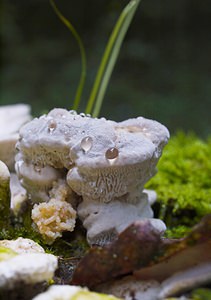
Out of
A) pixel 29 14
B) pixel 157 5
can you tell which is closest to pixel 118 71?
pixel 157 5

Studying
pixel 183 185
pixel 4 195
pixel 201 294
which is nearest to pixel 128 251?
pixel 201 294

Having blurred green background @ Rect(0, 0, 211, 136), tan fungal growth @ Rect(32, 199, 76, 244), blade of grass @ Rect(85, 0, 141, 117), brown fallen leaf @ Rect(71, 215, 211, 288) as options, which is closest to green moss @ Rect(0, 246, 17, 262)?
brown fallen leaf @ Rect(71, 215, 211, 288)

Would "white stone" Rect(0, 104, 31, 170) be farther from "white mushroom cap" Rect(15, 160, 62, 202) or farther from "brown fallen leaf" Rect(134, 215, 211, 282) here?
"brown fallen leaf" Rect(134, 215, 211, 282)

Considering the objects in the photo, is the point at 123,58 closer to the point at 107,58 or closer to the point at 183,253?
the point at 107,58

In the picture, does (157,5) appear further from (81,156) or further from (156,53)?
(81,156)

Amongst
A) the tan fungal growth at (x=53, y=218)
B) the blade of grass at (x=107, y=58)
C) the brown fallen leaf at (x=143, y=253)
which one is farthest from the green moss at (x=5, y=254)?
the blade of grass at (x=107, y=58)

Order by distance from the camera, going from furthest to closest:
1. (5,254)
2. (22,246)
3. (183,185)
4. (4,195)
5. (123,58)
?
(123,58)
(183,185)
(4,195)
(22,246)
(5,254)

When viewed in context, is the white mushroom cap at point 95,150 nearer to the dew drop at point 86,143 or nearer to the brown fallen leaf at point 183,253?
the dew drop at point 86,143
